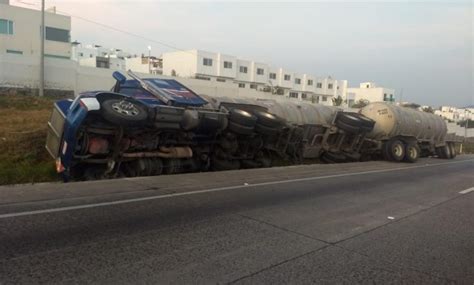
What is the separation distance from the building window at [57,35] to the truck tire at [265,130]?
138ft

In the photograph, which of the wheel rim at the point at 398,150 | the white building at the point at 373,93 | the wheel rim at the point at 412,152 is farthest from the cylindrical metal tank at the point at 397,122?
the white building at the point at 373,93

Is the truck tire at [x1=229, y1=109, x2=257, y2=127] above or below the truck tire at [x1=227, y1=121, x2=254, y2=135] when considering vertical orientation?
above

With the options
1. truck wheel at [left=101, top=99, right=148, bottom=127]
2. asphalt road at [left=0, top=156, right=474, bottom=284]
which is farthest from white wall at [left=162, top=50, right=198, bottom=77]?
asphalt road at [left=0, top=156, right=474, bottom=284]

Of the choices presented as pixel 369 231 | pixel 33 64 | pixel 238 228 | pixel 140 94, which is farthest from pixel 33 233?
pixel 33 64

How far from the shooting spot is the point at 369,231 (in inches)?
271

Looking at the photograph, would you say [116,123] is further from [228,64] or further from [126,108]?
[228,64]

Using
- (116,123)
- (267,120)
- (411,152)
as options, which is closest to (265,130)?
(267,120)

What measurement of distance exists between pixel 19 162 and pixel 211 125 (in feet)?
15.6

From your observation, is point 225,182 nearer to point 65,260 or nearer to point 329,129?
point 65,260

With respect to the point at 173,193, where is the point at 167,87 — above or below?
above

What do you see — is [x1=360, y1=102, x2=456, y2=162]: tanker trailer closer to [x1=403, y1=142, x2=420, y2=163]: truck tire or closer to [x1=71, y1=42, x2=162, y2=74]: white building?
[x1=403, y1=142, x2=420, y2=163]: truck tire

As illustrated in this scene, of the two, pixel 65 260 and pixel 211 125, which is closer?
pixel 65 260

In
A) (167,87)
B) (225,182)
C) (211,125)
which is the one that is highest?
(167,87)

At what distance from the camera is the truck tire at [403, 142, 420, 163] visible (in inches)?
869
